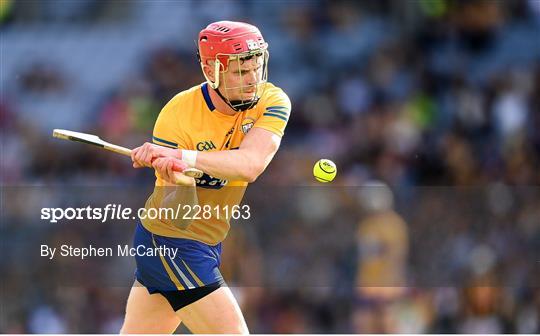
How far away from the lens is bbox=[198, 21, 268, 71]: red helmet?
13.5 feet

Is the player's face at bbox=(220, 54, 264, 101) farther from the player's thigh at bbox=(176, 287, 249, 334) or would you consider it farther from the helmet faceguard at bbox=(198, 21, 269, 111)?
the player's thigh at bbox=(176, 287, 249, 334)

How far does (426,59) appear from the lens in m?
8.89

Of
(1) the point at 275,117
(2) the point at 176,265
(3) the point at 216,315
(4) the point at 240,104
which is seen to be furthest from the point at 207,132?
(3) the point at 216,315

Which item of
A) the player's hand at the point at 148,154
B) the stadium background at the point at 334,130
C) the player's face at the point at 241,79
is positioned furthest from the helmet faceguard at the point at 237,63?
the stadium background at the point at 334,130

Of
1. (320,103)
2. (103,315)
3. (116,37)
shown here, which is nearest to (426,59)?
(320,103)

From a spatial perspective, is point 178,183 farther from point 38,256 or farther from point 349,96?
point 349,96

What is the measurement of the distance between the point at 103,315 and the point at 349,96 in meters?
2.81

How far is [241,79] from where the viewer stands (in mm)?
4098

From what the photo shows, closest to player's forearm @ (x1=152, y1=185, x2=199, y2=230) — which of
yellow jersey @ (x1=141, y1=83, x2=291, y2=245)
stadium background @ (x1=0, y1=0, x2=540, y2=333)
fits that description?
yellow jersey @ (x1=141, y1=83, x2=291, y2=245)

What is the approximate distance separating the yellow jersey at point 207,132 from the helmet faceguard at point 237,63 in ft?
0.23

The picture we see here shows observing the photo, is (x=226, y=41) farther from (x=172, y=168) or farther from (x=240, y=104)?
(x=172, y=168)

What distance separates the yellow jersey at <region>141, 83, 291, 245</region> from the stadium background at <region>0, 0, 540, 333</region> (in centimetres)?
293

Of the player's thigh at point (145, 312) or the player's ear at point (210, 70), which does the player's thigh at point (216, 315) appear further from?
the player's ear at point (210, 70)

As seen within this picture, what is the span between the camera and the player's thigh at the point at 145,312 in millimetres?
4164
